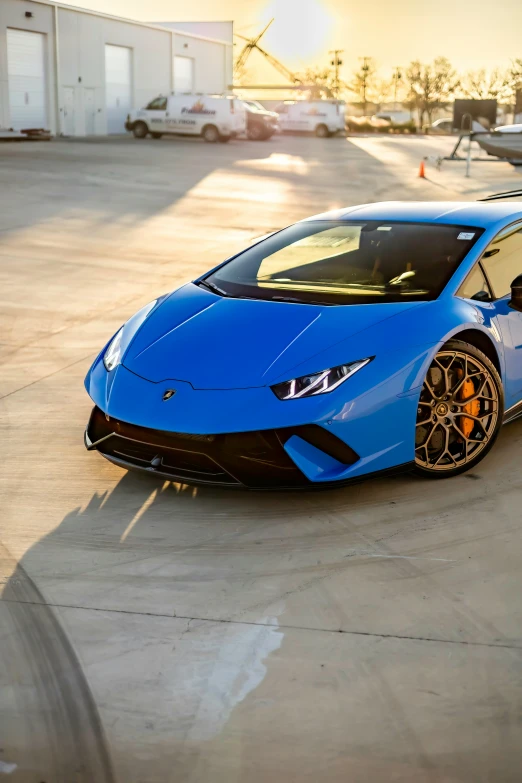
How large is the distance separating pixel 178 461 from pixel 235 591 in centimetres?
83

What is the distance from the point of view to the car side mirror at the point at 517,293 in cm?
515

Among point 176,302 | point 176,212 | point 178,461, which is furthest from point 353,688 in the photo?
point 176,212

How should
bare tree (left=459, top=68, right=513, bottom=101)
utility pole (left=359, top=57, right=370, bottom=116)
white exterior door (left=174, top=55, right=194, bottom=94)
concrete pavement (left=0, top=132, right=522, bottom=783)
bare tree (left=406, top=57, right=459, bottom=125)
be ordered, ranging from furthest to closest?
utility pole (left=359, top=57, right=370, bottom=116) < bare tree (left=406, top=57, right=459, bottom=125) < bare tree (left=459, top=68, right=513, bottom=101) < white exterior door (left=174, top=55, right=194, bottom=94) < concrete pavement (left=0, top=132, right=522, bottom=783)

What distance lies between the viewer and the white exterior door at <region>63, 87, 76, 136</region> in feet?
136

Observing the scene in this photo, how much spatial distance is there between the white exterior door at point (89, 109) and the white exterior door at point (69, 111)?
91cm

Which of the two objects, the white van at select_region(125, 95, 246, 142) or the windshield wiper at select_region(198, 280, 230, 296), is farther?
the white van at select_region(125, 95, 246, 142)

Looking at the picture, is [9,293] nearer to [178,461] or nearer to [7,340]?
[7,340]

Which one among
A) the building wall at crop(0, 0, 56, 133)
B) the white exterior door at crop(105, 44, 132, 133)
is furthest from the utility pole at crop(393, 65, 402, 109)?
the building wall at crop(0, 0, 56, 133)

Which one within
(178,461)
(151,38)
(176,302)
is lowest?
(178,461)

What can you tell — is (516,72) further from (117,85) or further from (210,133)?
(210,133)

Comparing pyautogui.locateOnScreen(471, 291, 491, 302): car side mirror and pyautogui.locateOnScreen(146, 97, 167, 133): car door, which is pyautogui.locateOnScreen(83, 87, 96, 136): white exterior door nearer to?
pyautogui.locateOnScreen(146, 97, 167, 133): car door

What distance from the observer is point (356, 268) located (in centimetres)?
538

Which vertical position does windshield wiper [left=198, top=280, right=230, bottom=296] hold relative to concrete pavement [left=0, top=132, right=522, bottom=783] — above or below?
above

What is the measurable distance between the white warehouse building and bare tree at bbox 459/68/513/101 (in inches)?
2769
